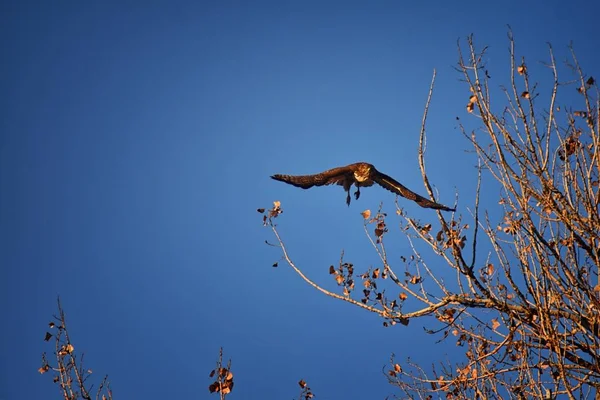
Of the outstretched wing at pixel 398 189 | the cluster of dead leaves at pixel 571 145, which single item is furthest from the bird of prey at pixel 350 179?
the cluster of dead leaves at pixel 571 145

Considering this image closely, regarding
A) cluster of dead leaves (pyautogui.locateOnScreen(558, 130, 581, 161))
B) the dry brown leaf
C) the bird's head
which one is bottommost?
the dry brown leaf

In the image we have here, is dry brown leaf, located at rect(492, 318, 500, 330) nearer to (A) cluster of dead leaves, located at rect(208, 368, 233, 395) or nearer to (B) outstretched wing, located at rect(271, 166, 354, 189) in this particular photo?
(A) cluster of dead leaves, located at rect(208, 368, 233, 395)

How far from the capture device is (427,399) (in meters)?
6.92

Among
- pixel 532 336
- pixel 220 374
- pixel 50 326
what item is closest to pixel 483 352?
pixel 532 336

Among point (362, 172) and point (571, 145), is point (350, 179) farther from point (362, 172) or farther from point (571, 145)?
point (571, 145)

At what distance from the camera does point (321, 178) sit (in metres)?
9.98

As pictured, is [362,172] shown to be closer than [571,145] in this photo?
No

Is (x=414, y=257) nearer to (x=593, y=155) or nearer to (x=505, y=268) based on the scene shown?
(x=505, y=268)

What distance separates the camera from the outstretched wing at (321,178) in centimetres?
956

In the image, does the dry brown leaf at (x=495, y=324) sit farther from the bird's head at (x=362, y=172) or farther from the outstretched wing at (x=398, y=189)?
the bird's head at (x=362, y=172)

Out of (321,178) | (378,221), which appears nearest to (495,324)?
(378,221)

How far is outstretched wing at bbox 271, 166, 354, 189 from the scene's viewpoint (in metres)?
9.56

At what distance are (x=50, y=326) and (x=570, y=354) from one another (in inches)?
241

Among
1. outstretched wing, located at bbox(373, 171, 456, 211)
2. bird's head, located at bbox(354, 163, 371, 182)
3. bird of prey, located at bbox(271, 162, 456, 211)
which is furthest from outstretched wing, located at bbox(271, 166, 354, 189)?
outstretched wing, located at bbox(373, 171, 456, 211)
